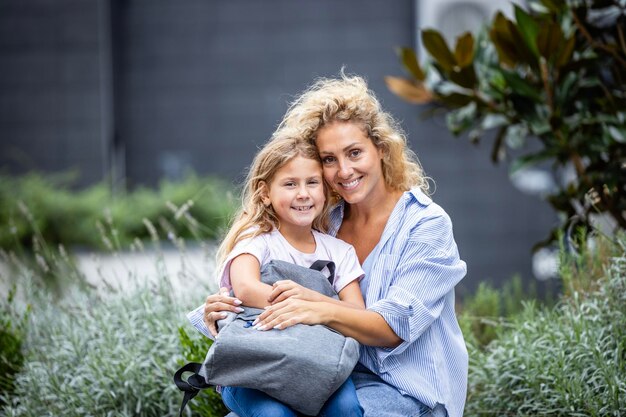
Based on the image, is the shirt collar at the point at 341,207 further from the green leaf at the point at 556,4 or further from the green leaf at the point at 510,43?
the green leaf at the point at 556,4

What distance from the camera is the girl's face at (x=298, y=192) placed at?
9.82 feet

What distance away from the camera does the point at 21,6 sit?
9.31 m

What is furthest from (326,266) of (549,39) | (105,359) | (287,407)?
(549,39)

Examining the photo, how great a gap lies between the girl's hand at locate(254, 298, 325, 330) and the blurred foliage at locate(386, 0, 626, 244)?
222 cm

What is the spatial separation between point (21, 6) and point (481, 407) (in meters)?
7.49

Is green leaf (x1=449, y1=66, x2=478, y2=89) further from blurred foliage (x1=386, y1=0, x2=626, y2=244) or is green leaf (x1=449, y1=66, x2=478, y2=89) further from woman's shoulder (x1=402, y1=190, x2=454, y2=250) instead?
woman's shoulder (x1=402, y1=190, x2=454, y2=250)

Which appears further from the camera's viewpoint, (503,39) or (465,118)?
(465,118)

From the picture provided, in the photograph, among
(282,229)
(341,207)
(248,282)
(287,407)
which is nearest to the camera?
(287,407)

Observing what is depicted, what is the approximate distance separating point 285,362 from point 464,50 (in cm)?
276

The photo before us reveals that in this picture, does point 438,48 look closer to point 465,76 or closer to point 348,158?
point 465,76

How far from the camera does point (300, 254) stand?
302 centimetres

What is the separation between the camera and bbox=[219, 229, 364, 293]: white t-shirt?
9.63ft

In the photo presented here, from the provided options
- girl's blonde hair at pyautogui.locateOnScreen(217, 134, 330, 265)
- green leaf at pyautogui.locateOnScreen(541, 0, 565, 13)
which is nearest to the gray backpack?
girl's blonde hair at pyautogui.locateOnScreen(217, 134, 330, 265)

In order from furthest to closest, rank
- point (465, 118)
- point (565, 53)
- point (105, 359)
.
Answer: point (465, 118) < point (565, 53) < point (105, 359)
